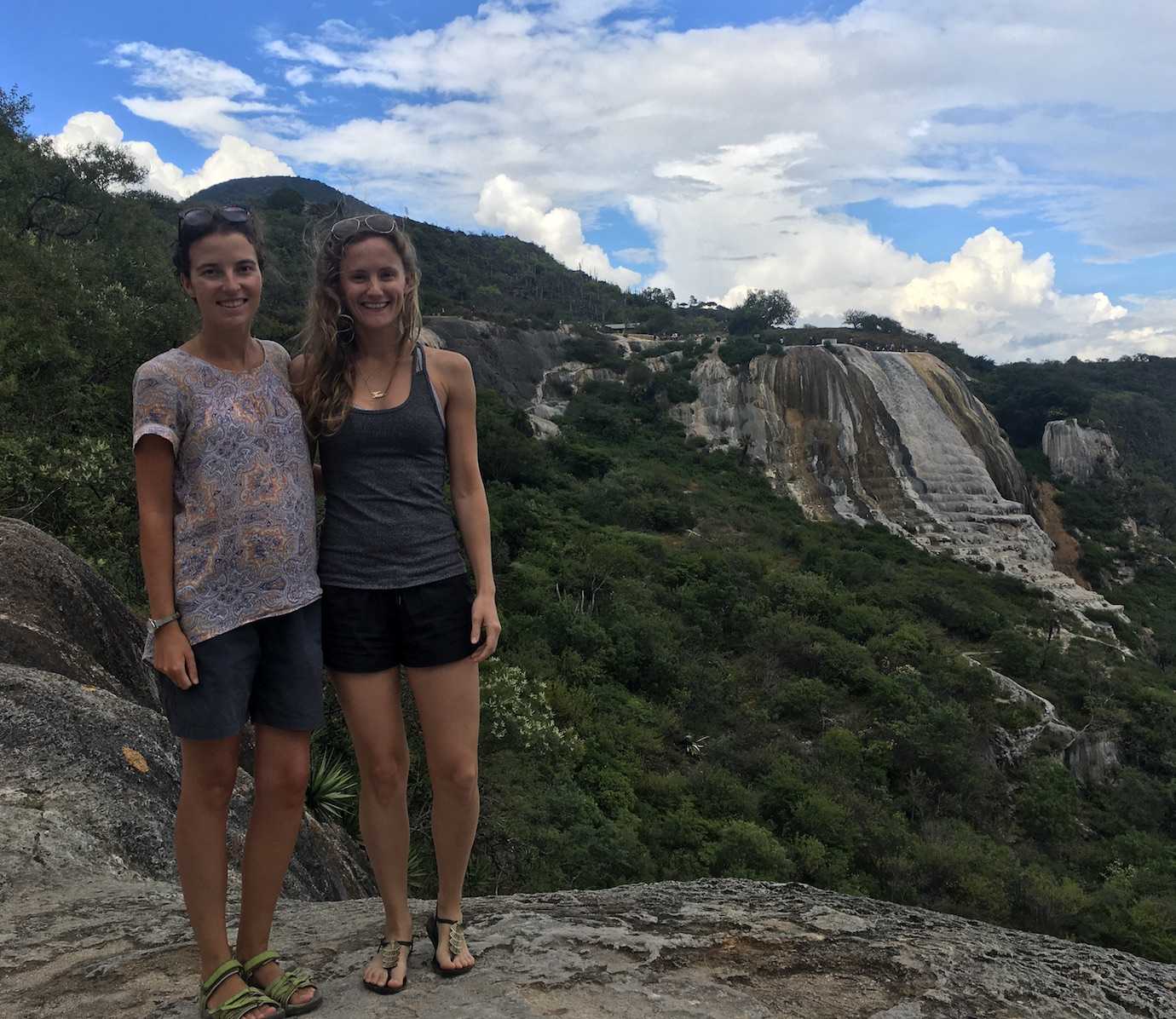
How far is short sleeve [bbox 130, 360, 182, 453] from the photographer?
191 cm

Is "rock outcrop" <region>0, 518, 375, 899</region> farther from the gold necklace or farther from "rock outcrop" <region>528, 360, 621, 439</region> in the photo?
"rock outcrop" <region>528, 360, 621, 439</region>

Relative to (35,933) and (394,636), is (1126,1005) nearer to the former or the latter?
(394,636)

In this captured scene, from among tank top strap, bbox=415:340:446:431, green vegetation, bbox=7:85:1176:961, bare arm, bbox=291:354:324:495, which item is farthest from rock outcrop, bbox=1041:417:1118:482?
bare arm, bbox=291:354:324:495

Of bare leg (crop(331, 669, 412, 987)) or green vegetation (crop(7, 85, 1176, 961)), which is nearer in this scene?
bare leg (crop(331, 669, 412, 987))

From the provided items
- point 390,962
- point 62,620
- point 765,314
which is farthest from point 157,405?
point 765,314

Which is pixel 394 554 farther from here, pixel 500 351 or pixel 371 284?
pixel 500 351

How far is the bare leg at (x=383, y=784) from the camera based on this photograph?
2.16m

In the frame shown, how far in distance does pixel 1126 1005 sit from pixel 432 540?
2261mm

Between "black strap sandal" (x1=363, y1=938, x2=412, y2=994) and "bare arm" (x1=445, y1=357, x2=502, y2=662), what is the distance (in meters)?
0.80

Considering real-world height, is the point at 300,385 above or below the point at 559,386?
below

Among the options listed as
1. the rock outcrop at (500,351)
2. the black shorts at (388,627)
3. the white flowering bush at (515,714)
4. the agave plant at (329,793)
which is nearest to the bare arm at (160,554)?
the black shorts at (388,627)

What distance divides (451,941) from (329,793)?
3.71 metres

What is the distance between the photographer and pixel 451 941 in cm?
220

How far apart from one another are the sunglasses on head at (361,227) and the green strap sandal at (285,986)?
A: 1.94 metres
